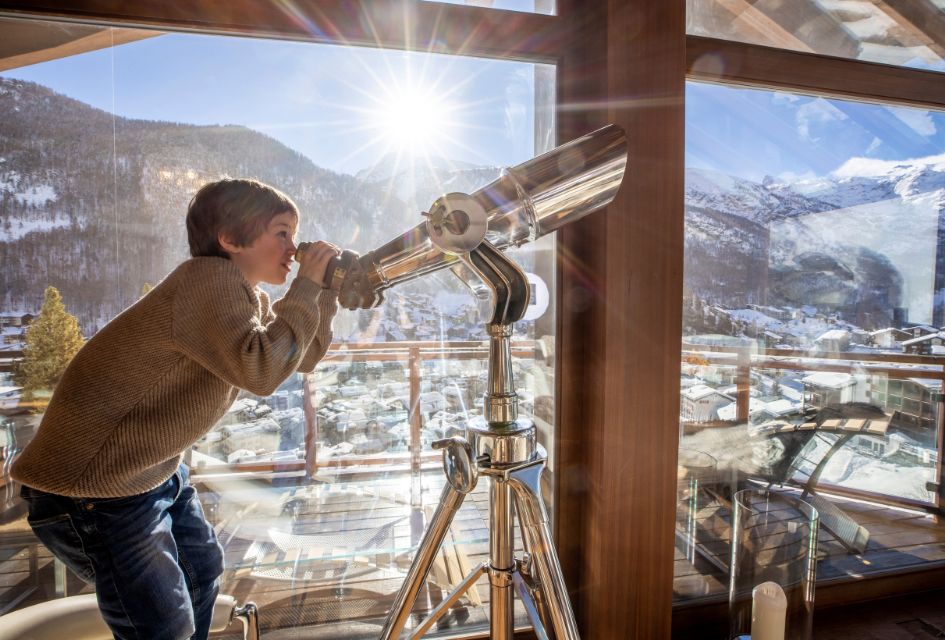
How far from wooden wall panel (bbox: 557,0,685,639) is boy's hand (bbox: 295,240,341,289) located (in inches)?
21.5

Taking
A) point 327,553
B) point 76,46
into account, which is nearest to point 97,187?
point 76,46

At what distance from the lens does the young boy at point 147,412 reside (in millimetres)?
707

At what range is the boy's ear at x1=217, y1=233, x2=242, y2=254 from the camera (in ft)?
2.64

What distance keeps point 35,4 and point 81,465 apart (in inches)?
32.8

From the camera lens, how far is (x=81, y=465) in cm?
71

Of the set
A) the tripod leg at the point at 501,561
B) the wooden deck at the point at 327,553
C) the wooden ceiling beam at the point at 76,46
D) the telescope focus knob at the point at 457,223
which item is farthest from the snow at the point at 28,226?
Result: the tripod leg at the point at 501,561

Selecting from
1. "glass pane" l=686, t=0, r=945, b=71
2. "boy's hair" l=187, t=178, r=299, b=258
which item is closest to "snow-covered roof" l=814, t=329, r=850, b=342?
"glass pane" l=686, t=0, r=945, b=71

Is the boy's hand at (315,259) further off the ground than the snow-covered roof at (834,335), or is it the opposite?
the boy's hand at (315,259)

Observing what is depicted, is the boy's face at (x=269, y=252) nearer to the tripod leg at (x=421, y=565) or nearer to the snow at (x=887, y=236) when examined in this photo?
the tripod leg at (x=421, y=565)

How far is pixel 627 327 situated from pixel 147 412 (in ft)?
2.92

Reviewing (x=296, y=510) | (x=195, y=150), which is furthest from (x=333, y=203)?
(x=296, y=510)

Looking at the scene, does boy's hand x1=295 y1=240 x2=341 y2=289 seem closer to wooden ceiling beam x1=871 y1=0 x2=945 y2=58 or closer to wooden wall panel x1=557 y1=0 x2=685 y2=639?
wooden wall panel x1=557 y1=0 x2=685 y2=639

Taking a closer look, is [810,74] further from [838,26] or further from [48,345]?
[48,345]

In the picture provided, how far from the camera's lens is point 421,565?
622 millimetres
